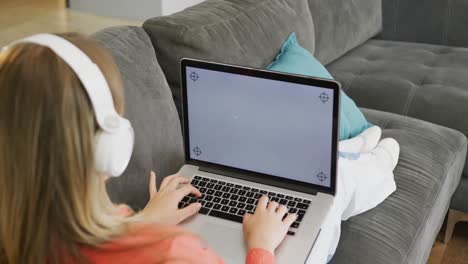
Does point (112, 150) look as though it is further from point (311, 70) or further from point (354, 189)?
point (311, 70)

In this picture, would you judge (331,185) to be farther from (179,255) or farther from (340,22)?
(340,22)

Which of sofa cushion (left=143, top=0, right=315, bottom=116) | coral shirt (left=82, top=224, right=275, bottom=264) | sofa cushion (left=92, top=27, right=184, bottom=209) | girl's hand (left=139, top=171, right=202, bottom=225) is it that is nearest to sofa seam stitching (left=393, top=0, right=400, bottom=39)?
sofa cushion (left=143, top=0, right=315, bottom=116)

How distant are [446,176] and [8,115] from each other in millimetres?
1421

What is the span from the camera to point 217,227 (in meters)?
1.32

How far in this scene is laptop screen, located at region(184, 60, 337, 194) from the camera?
4.37 ft

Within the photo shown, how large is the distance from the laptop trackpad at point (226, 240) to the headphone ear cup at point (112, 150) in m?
0.44

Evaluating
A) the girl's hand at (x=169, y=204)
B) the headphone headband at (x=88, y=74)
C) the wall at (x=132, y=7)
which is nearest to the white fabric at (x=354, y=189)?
the girl's hand at (x=169, y=204)

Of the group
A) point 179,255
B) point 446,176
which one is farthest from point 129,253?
point 446,176

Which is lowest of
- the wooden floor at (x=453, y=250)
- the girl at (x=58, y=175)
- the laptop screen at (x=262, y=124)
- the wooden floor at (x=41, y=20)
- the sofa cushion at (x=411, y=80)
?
the wooden floor at (x=453, y=250)

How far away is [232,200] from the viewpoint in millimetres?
1389

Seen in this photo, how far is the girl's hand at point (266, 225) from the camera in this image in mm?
1182

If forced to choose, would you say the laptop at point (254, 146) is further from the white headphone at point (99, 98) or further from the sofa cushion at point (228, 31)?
the white headphone at point (99, 98)

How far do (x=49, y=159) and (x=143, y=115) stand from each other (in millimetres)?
682

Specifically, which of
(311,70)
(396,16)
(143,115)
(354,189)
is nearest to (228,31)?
(311,70)
